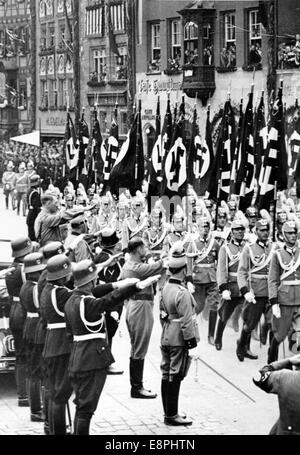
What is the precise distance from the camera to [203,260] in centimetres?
1469

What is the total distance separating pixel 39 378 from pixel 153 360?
3.01 meters

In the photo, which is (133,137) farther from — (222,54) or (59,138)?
(59,138)

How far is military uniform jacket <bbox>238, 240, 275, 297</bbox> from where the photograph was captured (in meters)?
13.0

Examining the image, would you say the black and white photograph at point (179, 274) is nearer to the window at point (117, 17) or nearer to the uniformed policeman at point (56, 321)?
the uniformed policeman at point (56, 321)

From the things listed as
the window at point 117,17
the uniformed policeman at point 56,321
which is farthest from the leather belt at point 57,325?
the window at point 117,17

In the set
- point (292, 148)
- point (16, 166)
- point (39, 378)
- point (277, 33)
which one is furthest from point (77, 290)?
point (16, 166)

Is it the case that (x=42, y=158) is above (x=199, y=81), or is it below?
below

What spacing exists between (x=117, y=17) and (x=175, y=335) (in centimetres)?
3094

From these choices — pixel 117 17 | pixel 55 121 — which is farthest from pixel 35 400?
pixel 55 121

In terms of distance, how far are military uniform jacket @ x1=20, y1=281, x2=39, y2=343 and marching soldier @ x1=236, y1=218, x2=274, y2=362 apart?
3455mm

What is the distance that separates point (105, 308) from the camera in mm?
8898

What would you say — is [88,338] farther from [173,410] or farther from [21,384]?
[21,384]

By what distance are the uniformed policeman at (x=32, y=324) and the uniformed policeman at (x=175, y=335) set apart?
1358 millimetres

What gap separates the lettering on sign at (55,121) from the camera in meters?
46.6
